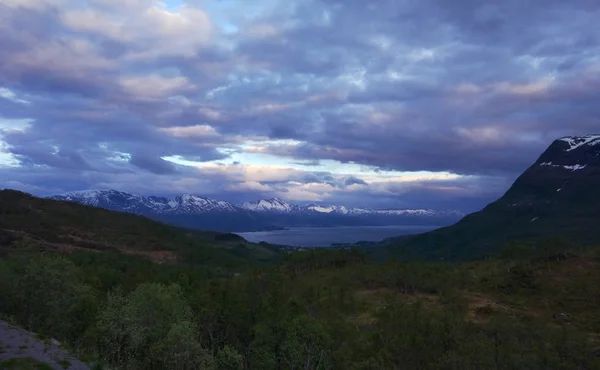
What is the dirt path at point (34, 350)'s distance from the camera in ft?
99.4

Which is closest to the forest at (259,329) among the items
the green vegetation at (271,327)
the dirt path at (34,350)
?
the green vegetation at (271,327)

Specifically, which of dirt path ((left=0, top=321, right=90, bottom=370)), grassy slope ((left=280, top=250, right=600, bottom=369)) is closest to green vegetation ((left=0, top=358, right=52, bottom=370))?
dirt path ((left=0, top=321, right=90, bottom=370))

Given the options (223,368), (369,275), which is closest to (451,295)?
(369,275)

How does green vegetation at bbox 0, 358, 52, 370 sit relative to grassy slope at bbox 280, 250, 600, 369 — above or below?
above

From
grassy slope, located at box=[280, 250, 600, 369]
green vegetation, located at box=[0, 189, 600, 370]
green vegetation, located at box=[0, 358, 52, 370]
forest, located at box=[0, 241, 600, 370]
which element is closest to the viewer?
green vegetation, located at box=[0, 358, 52, 370]

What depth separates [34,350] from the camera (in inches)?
1291

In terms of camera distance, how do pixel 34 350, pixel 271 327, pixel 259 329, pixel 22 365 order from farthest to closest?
pixel 271 327 → pixel 259 329 → pixel 34 350 → pixel 22 365

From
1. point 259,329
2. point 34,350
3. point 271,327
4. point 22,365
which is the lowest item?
point 271,327

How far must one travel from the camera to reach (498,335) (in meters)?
60.2

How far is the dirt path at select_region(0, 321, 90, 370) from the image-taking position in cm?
3031

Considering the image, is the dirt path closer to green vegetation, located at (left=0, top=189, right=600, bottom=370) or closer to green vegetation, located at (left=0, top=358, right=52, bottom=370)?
green vegetation, located at (left=0, top=358, right=52, bottom=370)

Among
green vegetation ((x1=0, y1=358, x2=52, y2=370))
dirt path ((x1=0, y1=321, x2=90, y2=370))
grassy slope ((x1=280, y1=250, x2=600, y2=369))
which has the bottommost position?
grassy slope ((x1=280, y1=250, x2=600, y2=369))

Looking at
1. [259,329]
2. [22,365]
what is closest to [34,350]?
[22,365]

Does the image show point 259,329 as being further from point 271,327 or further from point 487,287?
point 487,287
